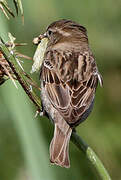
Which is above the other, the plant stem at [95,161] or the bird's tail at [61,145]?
the plant stem at [95,161]

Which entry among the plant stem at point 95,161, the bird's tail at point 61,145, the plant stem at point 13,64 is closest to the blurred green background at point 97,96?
the bird's tail at point 61,145

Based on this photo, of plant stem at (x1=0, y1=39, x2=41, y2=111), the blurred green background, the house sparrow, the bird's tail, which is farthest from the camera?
the blurred green background

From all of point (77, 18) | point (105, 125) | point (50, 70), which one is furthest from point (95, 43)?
point (50, 70)

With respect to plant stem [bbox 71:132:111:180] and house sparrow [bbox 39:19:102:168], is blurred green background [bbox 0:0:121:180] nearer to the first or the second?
house sparrow [bbox 39:19:102:168]

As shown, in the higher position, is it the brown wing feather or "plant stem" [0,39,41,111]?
"plant stem" [0,39,41,111]

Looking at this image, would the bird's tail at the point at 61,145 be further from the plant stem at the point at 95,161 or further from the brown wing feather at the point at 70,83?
the plant stem at the point at 95,161

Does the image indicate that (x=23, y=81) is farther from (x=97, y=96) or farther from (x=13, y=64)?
(x=97, y=96)

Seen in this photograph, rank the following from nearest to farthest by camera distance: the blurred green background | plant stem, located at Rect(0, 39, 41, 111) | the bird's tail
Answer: plant stem, located at Rect(0, 39, 41, 111) → the bird's tail → the blurred green background

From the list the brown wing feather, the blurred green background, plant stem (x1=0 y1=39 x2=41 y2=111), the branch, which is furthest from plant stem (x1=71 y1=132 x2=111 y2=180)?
the blurred green background
